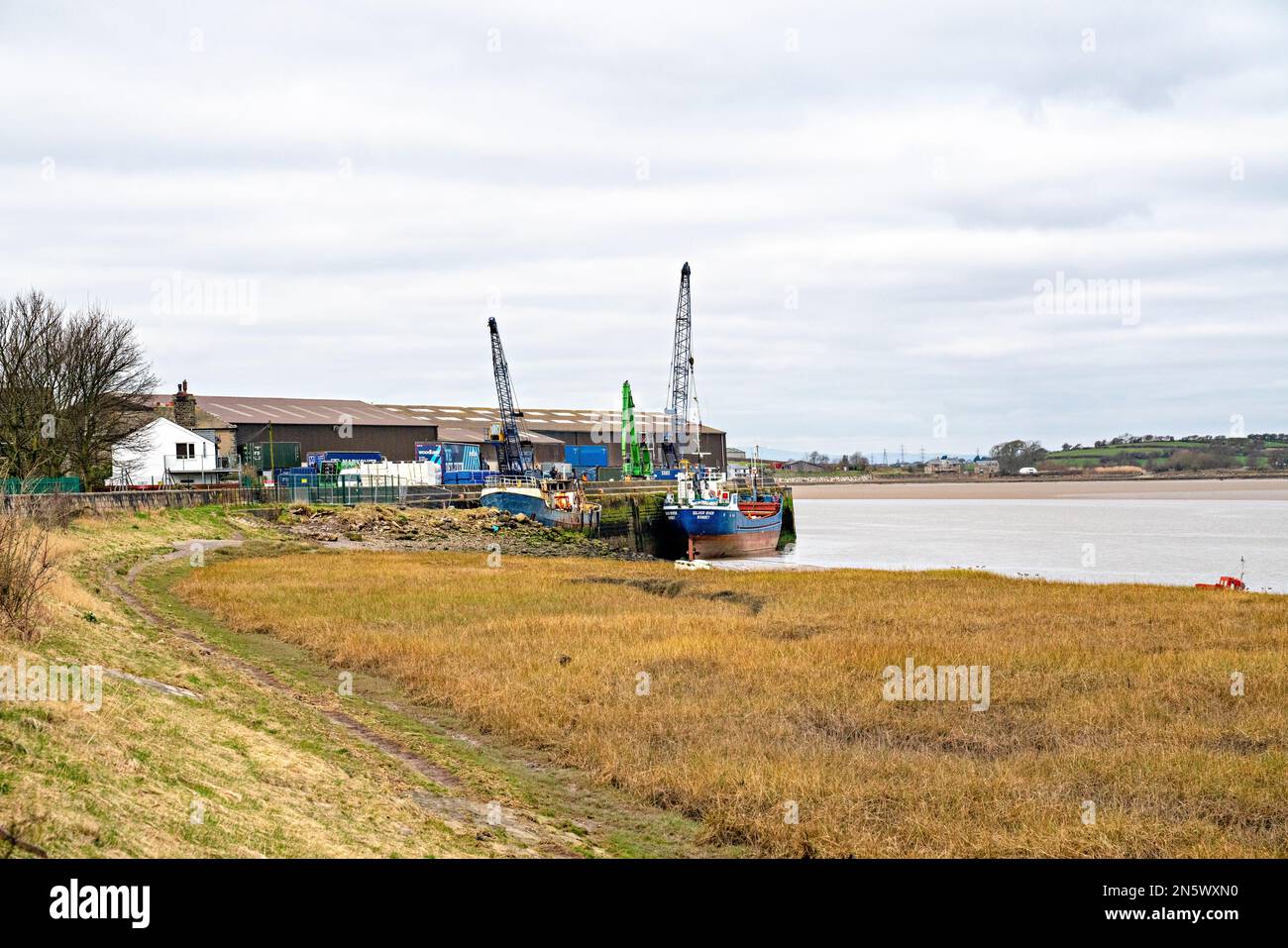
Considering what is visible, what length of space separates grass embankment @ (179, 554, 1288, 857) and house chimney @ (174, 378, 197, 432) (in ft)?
170

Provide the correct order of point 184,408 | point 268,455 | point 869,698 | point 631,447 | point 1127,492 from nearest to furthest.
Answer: point 869,698, point 184,408, point 268,455, point 631,447, point 1127,492

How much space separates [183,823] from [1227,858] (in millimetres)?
9125

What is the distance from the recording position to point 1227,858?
9.68 metres

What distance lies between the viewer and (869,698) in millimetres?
16969

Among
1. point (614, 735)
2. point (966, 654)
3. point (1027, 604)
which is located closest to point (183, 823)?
point (614, 735)

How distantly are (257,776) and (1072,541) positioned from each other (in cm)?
6752

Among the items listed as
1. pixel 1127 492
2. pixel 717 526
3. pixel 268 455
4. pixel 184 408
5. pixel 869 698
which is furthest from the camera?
pixel 1127 492

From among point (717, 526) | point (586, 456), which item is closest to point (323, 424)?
point (586, 456)

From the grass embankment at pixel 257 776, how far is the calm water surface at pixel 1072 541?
3185 centimetres

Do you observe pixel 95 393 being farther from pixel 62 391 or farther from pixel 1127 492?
pixel 1127 492

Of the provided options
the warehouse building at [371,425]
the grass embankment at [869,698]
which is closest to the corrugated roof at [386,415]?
the warehouse building at [371,425]

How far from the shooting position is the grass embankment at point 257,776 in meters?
8.25

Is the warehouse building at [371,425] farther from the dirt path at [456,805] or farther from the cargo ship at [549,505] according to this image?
the dirt path at [456,805]

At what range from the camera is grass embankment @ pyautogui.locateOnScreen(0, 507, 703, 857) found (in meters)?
8.25
